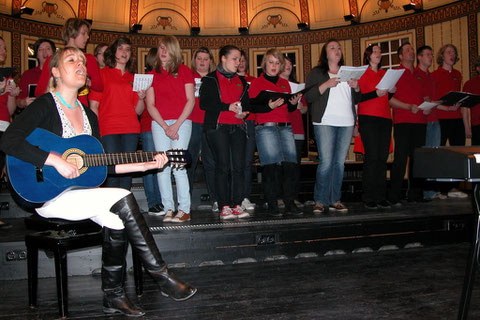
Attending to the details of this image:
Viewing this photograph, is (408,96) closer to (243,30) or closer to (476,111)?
(476,111)

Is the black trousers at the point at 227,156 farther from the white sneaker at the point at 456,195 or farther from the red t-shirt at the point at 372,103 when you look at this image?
the white sneaker at the point at 456,195

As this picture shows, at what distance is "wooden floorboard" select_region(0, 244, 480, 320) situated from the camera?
225 cm

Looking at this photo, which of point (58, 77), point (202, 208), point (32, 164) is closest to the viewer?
point (32, 164)

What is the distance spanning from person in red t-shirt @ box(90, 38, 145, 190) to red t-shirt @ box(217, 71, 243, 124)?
68 centimetres

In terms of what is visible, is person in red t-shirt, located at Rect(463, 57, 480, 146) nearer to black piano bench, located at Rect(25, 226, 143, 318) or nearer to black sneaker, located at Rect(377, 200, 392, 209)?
black sneaker, located at Rect(377, 200, 392, 209)

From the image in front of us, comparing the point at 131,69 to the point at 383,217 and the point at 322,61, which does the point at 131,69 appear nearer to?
the point at 322,61

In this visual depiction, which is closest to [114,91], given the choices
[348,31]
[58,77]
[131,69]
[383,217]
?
[131,69]

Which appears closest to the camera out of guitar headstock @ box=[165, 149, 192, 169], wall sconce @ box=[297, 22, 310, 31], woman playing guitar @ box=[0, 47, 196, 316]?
woman playing guitar @ box=[0, 47, 196, 316]

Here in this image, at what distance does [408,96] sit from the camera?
4.75 metres

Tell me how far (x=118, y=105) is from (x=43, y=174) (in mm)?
1638

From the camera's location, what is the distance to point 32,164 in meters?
2.22

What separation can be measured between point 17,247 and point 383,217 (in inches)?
112

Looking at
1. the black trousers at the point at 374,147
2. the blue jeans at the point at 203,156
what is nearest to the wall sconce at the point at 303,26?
the black trousers at the point at 374,147

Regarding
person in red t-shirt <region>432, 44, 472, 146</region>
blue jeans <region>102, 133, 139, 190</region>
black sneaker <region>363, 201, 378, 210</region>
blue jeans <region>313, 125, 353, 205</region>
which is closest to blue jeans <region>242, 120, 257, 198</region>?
blue jeans <region>313, 125, 353, 205</region>
